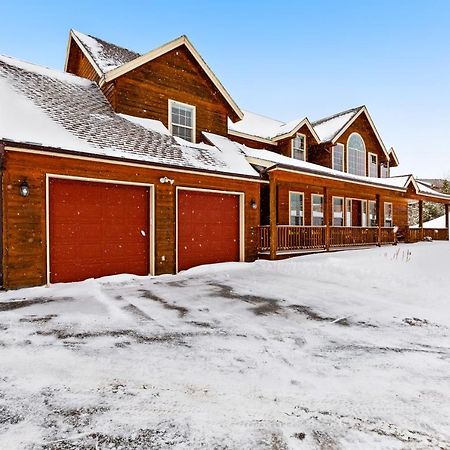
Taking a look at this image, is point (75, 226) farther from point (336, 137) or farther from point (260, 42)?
point (260, 42)

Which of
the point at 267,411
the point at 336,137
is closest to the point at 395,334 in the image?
the point at 267,411

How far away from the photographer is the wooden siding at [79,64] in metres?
12.2

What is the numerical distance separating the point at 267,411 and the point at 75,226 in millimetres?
6756

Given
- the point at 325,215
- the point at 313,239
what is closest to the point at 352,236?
the point at 313,239

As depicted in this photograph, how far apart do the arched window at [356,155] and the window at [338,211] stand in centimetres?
246

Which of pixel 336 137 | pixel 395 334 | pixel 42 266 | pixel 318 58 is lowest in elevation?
pixel 395 334

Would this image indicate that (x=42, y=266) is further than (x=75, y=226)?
No

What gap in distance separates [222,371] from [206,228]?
23.7 feet

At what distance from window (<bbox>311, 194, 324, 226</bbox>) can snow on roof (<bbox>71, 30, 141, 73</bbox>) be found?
1088cm

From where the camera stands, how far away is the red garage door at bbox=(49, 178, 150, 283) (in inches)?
290

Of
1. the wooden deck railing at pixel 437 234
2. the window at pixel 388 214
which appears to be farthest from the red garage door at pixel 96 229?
the wooden deck railing at pixel 437 234

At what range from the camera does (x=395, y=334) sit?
4.25m

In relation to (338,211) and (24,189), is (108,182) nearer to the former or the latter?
(24,189)

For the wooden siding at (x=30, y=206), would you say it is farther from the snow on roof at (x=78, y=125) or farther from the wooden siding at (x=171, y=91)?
the wooden siding at (x=171, y=91)
